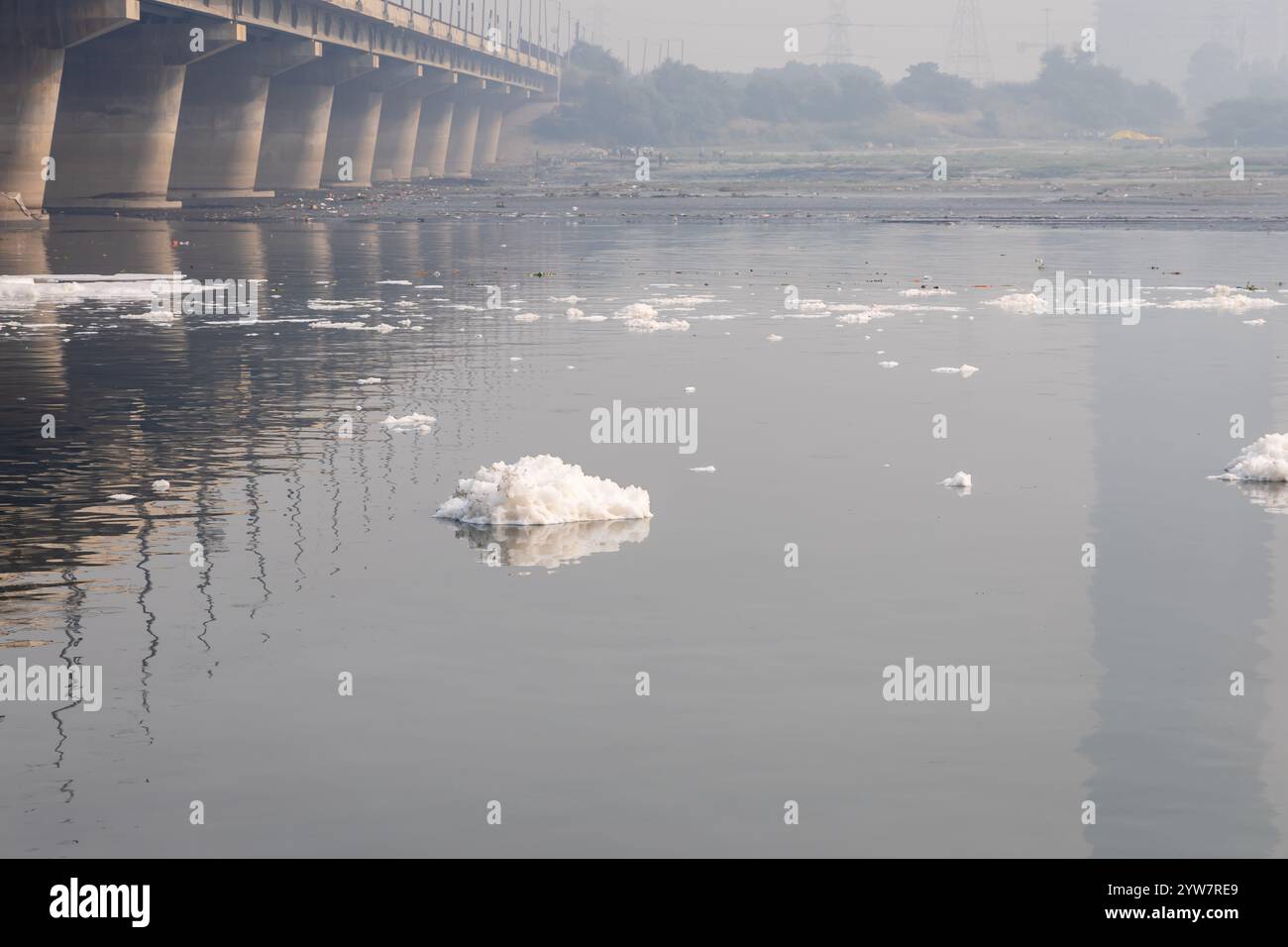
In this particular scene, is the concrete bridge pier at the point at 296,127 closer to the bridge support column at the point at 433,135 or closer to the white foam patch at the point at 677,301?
the bridge support column at the point at 433,135

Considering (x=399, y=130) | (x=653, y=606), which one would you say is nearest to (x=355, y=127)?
(x=399, y=130)

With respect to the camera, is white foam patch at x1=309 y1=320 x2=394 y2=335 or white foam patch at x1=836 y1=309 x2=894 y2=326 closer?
white foam patch at x1=309 y1=320 x2=394 y2=335

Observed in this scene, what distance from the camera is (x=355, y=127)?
446ft

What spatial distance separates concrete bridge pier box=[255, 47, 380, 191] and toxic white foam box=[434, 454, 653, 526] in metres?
103

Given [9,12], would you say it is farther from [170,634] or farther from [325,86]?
[170,634]

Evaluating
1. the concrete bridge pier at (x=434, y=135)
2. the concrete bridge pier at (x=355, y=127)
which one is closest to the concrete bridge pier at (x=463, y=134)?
the concrete bridge pier at (x=434, y=135)

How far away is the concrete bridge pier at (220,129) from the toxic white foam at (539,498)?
85.5 metres

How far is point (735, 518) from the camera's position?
1483 centimetres

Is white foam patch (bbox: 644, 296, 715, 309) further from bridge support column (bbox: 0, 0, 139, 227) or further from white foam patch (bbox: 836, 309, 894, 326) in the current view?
bridge support column (bbox: 0, 0, 139, 227)

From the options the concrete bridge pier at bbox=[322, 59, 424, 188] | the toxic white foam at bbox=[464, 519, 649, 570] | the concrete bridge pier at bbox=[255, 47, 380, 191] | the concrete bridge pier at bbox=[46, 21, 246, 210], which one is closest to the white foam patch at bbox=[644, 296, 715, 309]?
the toxic white foam at bbox=[464, 519, 649, 570]

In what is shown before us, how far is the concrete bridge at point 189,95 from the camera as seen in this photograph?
2650 inches

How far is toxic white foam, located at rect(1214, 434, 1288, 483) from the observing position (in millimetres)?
16391
